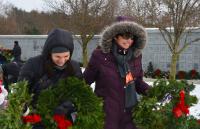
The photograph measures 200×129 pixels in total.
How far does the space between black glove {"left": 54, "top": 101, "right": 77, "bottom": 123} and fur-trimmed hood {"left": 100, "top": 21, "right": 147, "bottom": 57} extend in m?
0.80

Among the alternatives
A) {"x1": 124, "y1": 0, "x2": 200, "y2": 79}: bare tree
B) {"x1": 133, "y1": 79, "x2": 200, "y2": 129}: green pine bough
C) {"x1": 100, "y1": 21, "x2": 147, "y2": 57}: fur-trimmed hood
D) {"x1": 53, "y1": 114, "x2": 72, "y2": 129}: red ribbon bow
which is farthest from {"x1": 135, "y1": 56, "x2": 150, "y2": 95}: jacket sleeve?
{"x1": 124, "y1": 0, "x2": 200, "y2": 79}: bare tree

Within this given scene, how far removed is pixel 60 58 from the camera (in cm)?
413

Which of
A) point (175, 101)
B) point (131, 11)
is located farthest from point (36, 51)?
point (175, 101)

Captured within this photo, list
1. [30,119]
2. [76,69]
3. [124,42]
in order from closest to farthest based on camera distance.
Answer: [30,119] < [76,69] < [124,42]

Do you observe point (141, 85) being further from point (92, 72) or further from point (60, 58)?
point (60, 58)

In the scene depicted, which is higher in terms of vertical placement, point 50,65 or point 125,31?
point 125,31

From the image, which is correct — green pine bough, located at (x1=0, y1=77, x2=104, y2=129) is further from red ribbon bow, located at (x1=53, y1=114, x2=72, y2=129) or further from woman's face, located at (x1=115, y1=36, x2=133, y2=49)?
woman's face, located at (x1=115, y1=36, x2=133, y2=49)

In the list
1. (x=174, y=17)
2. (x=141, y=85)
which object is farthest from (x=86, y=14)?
(x=141, y=85)

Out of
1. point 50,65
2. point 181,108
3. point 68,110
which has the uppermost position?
point 50,65

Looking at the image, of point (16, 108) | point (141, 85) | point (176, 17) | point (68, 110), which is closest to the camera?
point (16, 108)

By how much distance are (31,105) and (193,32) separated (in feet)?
56.9

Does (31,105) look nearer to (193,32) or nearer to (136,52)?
(136,52)

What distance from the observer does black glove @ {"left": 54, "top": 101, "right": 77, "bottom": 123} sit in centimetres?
405

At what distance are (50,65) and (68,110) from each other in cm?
40
